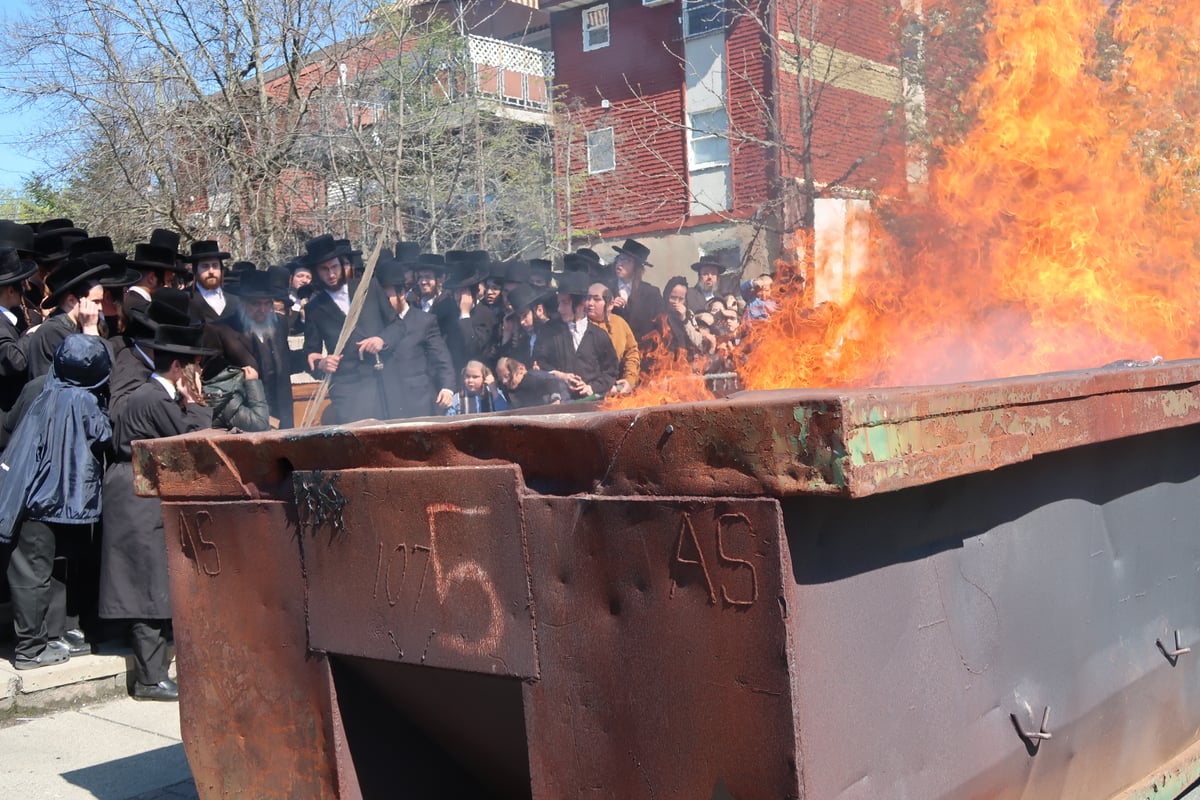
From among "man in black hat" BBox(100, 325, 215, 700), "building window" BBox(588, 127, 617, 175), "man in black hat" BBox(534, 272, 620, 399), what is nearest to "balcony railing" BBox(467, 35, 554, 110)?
"building window" BBox(588, 127, 617, 175)

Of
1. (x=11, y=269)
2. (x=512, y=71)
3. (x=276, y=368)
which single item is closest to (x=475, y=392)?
(x=276, y=368)

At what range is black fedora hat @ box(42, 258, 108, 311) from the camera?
7031mm

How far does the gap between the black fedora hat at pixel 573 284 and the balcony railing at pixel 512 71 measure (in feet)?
31.3

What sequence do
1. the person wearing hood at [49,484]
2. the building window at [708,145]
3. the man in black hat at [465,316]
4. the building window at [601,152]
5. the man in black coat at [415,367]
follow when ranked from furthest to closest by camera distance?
the building window at [708,145] < the building window at [601,152] < the man in black hat at [465,316] < the man in black coat at [415,367] < the person wearing hood at [49,484]

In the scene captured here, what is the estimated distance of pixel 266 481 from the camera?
2.99 m

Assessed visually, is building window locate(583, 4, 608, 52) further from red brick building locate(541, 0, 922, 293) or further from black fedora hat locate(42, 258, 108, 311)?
black fedora hat locate(42, 258, 108, 311)

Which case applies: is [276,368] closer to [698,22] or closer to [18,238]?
[18,238]

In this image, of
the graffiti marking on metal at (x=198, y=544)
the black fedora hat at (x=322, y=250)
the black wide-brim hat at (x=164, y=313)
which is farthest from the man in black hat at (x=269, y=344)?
the graffiti marking on metal at (x=198, y=544)

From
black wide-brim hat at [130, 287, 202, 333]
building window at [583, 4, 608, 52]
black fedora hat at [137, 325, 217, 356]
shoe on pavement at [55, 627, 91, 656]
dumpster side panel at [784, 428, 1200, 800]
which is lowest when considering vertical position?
shoe on pavement at [55, 627, 91, 656]

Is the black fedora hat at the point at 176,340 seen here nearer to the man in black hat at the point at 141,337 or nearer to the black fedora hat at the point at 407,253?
the man in black hat at the point at 141,337

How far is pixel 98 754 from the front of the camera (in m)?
4.98

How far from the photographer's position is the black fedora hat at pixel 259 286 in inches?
340

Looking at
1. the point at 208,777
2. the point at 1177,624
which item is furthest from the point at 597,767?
the point at 1177,624

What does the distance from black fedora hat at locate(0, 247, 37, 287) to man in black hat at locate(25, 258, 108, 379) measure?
167 millimetres
